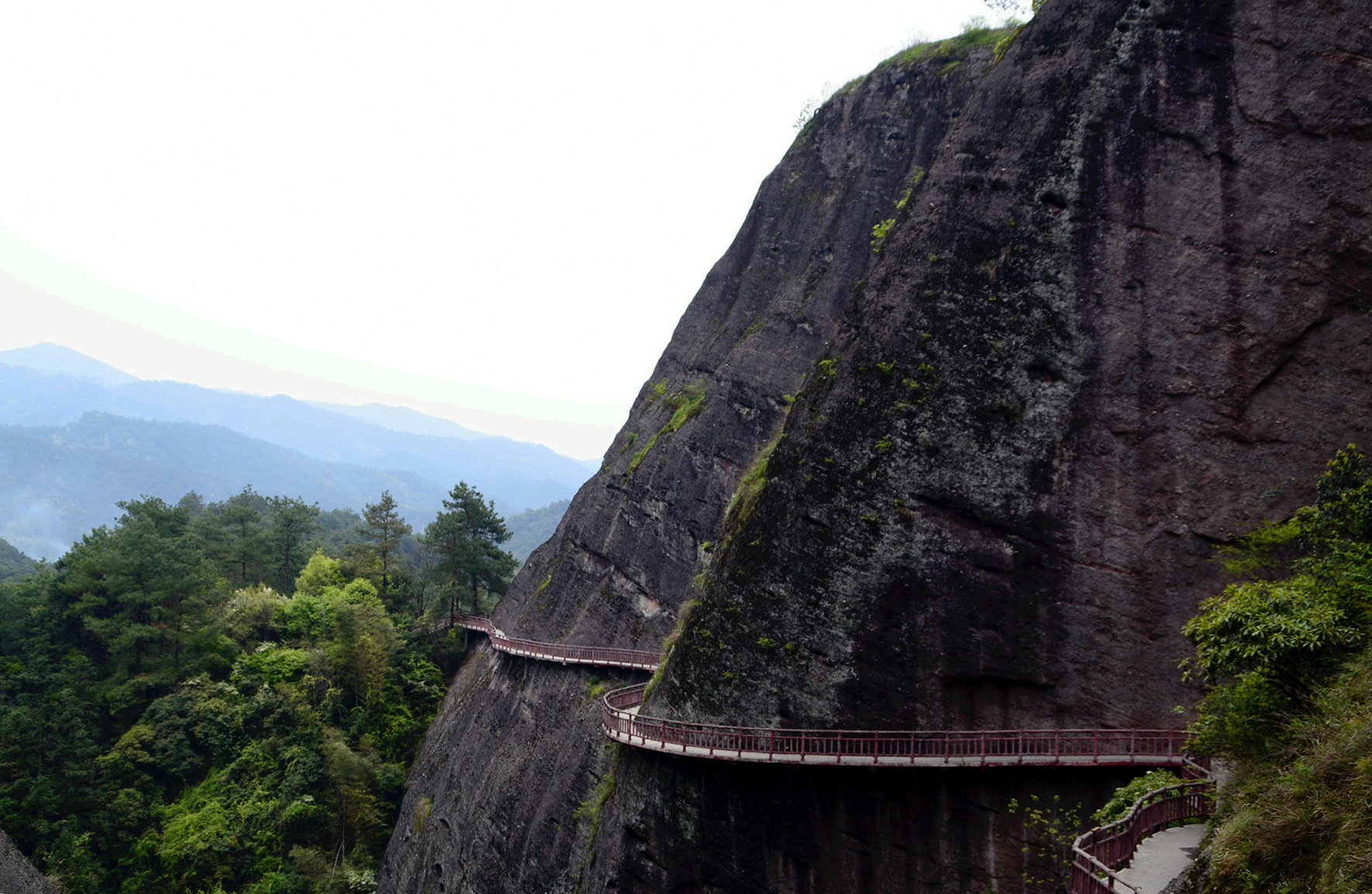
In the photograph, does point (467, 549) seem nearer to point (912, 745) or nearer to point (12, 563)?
point (912, 745)

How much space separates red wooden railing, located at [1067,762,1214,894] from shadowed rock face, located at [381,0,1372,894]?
5.86 ft

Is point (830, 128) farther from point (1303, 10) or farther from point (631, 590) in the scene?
point (631, 590)

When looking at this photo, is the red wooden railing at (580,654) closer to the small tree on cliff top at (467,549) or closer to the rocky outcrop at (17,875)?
the small tree on cliff top at (467,549)

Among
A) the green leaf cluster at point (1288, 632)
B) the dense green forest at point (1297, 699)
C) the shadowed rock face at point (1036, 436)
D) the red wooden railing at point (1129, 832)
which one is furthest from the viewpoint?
the shadowed rock face at point (1036, 436)

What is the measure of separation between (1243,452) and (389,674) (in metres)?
36.9

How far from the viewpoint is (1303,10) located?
54.5 feet

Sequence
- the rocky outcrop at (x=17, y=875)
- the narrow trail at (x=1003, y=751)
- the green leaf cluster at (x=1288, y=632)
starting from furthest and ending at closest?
the rocky outcrop at (x=17, y=875) → the narrow trail at (x=1003, y=751) → the green leaf cluster at (x=1288, y=632)

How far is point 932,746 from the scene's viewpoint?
1611cm

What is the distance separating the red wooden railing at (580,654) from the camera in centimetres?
2862

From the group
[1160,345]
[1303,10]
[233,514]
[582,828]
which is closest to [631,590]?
[582,828]

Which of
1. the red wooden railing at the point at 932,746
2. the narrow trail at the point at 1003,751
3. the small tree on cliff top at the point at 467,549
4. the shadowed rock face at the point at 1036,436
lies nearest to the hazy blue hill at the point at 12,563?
the small tree on cliff top at the point at 467,549

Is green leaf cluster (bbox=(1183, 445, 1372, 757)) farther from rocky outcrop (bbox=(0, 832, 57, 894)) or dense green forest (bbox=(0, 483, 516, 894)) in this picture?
rocky outcrop (bbox=(0, 832, 57, 894))

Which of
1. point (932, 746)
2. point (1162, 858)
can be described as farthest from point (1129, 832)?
point (932, 746)

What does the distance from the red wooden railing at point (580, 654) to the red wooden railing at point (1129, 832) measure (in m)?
17.0
